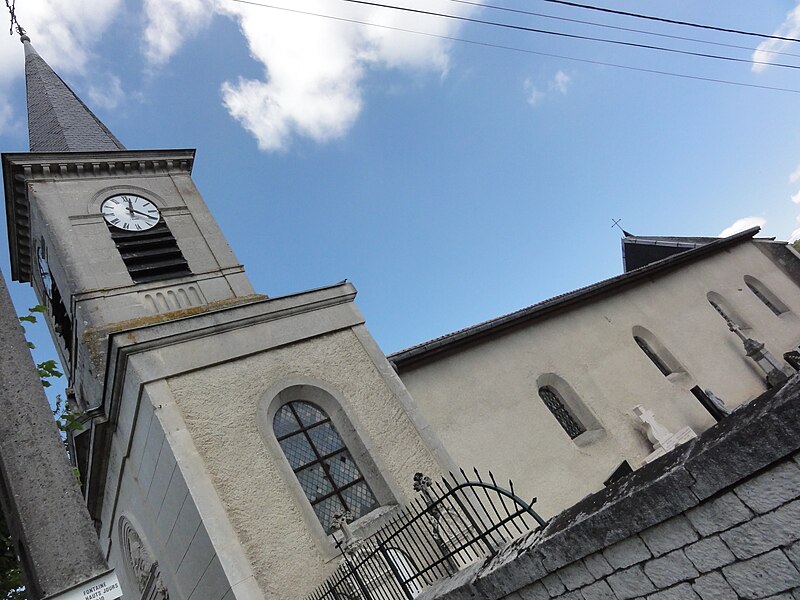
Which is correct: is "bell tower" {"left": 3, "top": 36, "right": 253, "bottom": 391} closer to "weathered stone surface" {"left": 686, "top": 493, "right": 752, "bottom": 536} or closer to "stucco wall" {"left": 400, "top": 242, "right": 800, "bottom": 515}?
"stucco wall" {"left": 400, "top": 242, "right": 800, "bottom": 515}

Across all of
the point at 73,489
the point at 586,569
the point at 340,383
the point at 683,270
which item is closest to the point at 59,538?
the point at 73,489

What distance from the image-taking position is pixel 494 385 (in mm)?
11500

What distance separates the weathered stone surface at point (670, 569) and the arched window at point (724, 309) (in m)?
16.1

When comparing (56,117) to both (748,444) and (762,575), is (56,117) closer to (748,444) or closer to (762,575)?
(748,444)

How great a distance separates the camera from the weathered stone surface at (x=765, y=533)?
2.94 meters

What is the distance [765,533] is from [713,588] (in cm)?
52

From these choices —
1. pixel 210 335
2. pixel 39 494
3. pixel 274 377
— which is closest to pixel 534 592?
pixel 39 494

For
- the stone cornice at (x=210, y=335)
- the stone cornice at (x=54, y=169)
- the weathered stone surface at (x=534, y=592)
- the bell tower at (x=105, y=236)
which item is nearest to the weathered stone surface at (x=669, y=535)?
the weathered stone surface at (x=534, y=592)

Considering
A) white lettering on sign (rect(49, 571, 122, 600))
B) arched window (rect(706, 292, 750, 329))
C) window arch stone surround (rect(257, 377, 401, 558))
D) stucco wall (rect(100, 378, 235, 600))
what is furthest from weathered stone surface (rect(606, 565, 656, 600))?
arched window (rect(706, 292, 750, 329))

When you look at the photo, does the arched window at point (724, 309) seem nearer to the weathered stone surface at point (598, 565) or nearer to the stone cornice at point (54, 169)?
the weathered stone surface at point (598, 565)

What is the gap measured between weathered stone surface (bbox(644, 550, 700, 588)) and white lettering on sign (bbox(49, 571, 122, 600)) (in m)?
3.46

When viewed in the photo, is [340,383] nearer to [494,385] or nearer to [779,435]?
[494,385]

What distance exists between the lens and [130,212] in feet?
42.8

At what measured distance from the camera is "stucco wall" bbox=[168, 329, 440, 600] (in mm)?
6781
